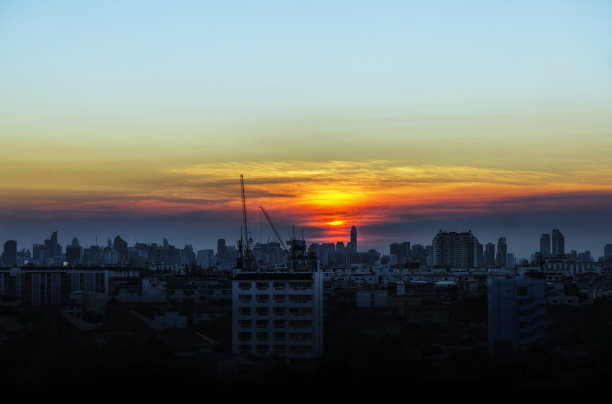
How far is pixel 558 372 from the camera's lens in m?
16.6

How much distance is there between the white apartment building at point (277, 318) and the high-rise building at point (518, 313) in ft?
15.0

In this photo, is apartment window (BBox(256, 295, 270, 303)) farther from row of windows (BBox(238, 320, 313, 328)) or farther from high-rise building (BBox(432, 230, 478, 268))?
high-rise building (BBox(432, 230, 478, 268))

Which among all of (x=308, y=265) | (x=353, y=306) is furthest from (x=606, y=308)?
(x=308, y=265)

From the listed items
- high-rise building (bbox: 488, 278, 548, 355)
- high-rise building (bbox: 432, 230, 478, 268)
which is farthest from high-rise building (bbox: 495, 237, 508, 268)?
high-rise building (bbox: 488, 278, 548, 355)

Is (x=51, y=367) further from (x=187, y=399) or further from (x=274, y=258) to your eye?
(x=274, y=258)

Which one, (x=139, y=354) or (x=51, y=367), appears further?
(x=139, y=354)

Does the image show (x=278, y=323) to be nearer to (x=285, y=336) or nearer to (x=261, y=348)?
(x=285, y=336)

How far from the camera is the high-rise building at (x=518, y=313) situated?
22984mm

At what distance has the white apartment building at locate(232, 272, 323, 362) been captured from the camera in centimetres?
2078

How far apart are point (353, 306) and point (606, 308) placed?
9404 mm

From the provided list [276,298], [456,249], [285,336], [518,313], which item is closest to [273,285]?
[276,298]

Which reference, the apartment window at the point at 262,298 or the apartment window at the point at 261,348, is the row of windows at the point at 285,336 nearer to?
the apartment window at the point at 261,348

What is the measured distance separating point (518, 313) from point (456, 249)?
82532mm

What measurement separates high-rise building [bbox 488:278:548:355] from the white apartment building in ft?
15.0
